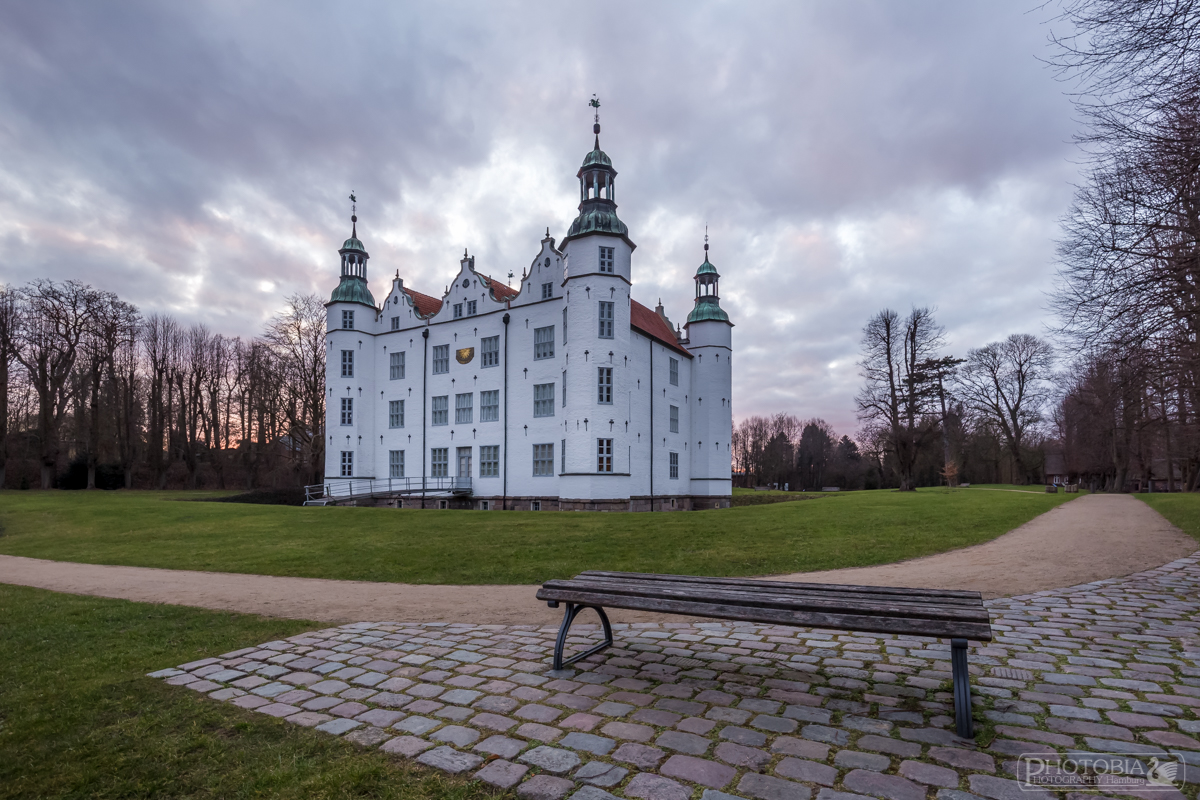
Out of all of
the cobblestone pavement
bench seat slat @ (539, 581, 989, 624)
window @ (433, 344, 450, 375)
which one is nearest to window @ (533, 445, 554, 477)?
window @ (433, 344, 450, 375)

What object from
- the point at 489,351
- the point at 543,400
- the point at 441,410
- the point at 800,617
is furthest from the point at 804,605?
the point at 441,410

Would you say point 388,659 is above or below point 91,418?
below

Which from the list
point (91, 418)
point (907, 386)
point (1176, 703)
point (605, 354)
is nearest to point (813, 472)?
point (907, 386)

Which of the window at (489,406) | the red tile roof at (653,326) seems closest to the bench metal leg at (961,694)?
the red tile roof at (653,326)

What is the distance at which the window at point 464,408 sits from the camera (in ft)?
107

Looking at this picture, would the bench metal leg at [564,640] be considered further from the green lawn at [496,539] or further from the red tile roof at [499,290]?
the red tile roof at [499,290]

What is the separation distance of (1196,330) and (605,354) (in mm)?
20632

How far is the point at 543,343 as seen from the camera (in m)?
30.6

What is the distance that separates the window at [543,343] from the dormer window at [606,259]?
4138 mm

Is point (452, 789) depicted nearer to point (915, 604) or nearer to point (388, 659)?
point (388, 659)

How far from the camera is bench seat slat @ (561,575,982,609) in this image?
436 centimetres

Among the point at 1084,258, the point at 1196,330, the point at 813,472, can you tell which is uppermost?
the point at 1084,258

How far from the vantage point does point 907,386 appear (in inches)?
1547

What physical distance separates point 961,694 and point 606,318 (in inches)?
1001
